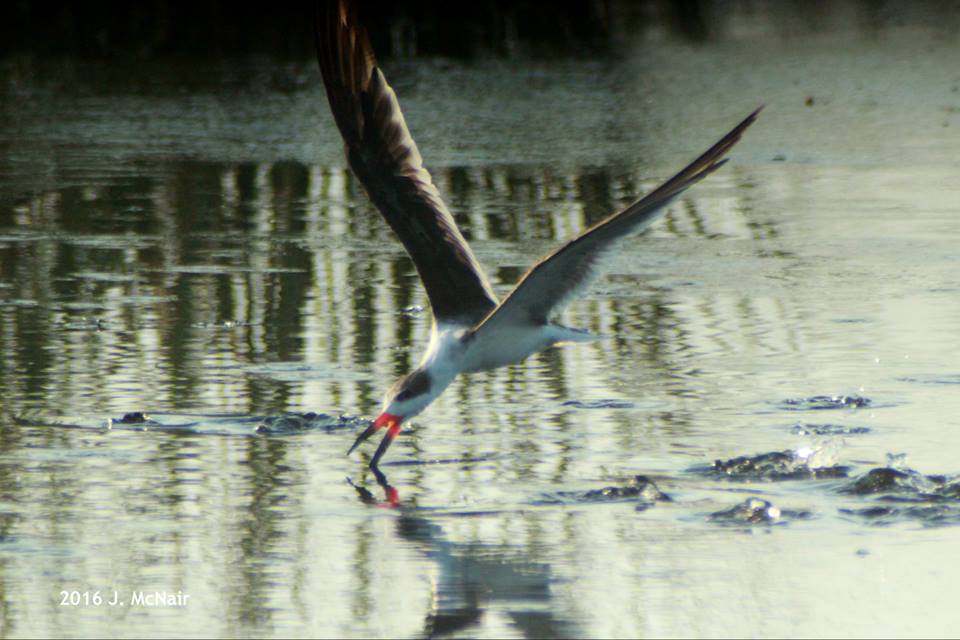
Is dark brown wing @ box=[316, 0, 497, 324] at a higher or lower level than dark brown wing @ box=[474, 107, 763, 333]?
higher

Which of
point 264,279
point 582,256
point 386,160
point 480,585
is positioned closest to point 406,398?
point 582,256

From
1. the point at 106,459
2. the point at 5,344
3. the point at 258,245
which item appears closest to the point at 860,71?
the point at 258,245

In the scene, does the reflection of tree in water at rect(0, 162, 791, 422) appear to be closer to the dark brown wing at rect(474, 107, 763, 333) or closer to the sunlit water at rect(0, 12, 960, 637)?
the sunlit water at rect(0, 12, 960, 637)

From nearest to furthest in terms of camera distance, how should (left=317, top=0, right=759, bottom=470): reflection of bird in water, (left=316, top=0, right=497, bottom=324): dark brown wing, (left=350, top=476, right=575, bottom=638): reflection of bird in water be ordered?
(left=350, top=476, right=575, bottom=638): reflection of bird in water
(left=317, top=0, right=759, bottom=470): reflection of bird in water
(left=316, top=0, right=497, bottom=324): dark brown wing

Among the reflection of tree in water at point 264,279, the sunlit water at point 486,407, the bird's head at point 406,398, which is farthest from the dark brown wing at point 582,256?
the reflection of tree in water at point 264,279

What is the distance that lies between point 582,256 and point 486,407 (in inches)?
50.8

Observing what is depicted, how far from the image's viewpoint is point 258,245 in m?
11.8

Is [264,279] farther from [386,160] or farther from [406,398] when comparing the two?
[406,398]

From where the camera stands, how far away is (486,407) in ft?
25.8

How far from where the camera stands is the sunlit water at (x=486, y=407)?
547 centimetres

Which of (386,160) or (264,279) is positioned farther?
(264,279)

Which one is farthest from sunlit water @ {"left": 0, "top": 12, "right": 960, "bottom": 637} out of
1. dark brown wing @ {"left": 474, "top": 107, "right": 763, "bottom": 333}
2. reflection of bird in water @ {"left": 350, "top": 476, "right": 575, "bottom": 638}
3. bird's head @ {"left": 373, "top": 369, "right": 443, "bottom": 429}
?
dark brown wing @ {"left": 474, "top": 107, "right": 763, "bottom": 333}

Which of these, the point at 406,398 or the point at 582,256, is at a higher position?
the point at 582,256

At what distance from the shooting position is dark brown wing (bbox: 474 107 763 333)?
6.38 meters
